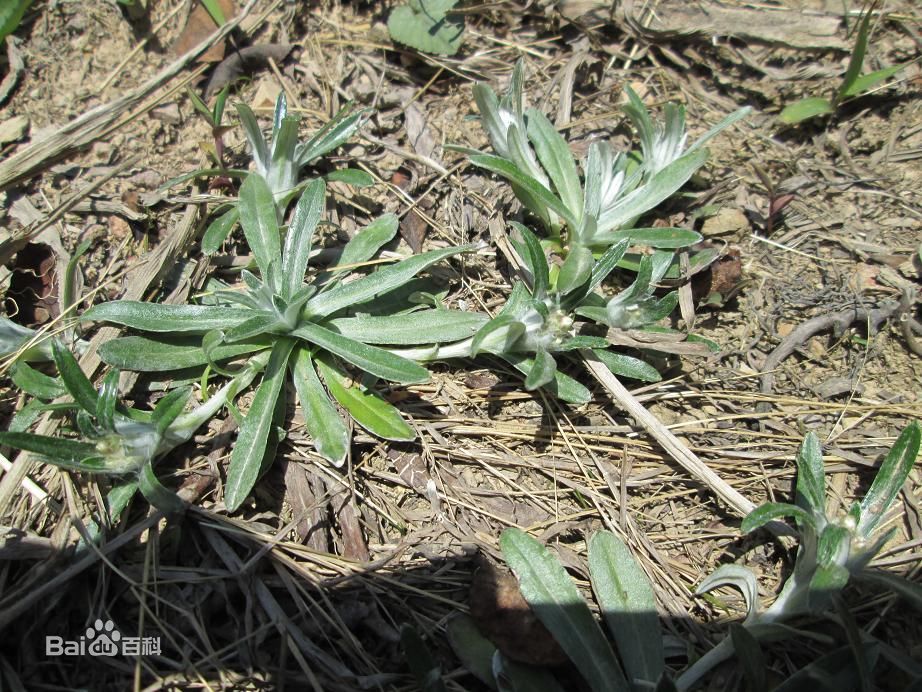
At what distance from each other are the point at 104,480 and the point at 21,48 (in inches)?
90.4

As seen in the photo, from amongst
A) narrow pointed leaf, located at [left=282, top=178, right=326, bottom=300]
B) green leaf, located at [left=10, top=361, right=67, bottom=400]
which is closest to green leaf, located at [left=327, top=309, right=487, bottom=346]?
narrow pointed leaf, located at [left=282, top=178, right=326, bottom=300]

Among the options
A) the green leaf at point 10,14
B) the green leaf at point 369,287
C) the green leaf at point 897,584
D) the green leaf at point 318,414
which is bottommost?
the green leaf at point 897,584

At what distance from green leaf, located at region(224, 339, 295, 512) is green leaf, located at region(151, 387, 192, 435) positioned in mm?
217

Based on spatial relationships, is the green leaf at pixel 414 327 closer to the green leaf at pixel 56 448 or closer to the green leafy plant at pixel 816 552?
the green leaf at pixel 56 448

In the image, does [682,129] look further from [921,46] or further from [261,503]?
[261,503]

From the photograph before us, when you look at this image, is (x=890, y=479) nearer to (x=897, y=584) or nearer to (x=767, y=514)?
(x=897, y=584)

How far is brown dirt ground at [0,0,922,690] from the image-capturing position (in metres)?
2.01

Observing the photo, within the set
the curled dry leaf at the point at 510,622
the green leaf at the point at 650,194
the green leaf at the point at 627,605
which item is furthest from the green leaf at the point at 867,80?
the curled dry leaf at the point at 510,622

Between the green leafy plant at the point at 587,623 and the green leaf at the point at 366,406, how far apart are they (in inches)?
20.0

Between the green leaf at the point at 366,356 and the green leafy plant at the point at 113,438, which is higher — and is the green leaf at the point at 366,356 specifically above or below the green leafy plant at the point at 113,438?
below

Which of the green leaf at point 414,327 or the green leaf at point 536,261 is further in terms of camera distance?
the green leaf at point 414,327

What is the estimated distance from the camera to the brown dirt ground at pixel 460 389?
6.59ft

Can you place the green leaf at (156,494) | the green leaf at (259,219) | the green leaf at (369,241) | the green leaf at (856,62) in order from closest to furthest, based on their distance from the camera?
the green leaf at (156,494) → the green leaf at (259,219) → the green leaf at (369,241) → the green leaf at (856,62)

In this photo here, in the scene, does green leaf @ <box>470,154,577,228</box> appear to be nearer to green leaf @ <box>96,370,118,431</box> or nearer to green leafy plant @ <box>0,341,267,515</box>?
green leafy plant @ <box>0,341,267,515</box>
